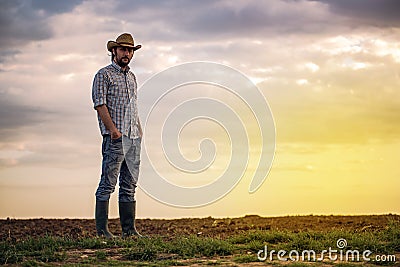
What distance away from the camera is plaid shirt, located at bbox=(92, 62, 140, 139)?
809cm

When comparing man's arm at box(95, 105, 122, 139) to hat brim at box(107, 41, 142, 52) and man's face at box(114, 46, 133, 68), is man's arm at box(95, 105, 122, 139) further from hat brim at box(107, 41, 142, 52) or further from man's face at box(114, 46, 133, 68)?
hat brim at box(107, 41, 142, 52)

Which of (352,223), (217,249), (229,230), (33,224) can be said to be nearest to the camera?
(217,249)

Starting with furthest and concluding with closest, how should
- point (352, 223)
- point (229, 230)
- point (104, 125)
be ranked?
point (352, 223) → point (229, 230) → point (104, 125)

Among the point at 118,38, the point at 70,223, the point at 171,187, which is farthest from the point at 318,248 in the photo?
the point at 70,223

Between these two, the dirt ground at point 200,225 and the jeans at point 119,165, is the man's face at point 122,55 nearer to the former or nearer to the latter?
the jeans at point 119,165

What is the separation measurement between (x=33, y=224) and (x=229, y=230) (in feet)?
11.1

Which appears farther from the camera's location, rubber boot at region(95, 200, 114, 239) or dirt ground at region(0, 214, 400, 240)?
dirt ground at region(0, 214, 400, 240)

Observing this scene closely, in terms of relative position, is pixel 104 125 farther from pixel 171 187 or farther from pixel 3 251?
pixel 3 251

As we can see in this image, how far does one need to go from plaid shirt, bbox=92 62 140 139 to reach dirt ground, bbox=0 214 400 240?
1.53m

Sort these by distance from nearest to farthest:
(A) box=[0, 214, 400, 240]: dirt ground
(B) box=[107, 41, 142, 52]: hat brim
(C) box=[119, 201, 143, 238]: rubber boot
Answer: (B) box=[107, 41, 142, 52]: hat brim < (C) box=[119, 201, 143, 238]: rubber boot < (A) box=[0, 214, 400, 240]: dirt ground

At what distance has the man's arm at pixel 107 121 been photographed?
798 centimetres

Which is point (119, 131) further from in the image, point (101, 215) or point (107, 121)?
point (101, 215)

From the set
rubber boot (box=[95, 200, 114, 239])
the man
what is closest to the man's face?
the man

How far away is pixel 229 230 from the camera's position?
29.6 ft
